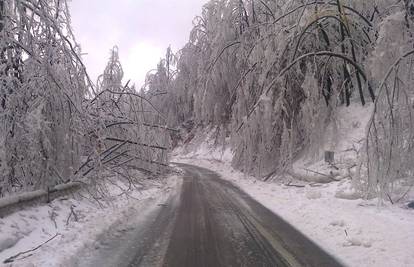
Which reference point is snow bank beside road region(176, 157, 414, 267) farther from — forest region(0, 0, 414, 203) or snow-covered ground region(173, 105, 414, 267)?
forest region(0, 0, 414, 203)

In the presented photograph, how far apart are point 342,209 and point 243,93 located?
1030cm

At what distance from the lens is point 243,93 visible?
20250 mm

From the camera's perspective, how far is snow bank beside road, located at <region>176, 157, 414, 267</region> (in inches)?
271

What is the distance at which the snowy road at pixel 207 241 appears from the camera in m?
6.48

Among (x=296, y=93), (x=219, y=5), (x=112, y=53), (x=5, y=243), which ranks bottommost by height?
(x=5, y=243)

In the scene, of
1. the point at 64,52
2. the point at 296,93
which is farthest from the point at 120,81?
the point at 64,52

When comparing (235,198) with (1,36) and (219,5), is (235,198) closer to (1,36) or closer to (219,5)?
(1,36)

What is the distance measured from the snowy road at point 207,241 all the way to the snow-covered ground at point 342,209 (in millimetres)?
464

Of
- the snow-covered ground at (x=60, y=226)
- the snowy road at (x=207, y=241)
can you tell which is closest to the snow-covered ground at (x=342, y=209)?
the snowy road at (x=207, y=241)

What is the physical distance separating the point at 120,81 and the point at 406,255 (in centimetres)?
1542

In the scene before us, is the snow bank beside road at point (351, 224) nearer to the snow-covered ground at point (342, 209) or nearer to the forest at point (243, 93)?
the snow-covered ground at point (342, 209)

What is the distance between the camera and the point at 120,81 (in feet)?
66.0

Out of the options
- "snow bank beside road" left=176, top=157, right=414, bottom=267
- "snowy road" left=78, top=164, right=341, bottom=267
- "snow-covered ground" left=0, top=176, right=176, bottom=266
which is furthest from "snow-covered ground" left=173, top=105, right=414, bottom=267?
"snow-covered ground" left=0, top=176, right=176, bottom=266

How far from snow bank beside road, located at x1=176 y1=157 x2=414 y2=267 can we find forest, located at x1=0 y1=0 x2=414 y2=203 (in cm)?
63
